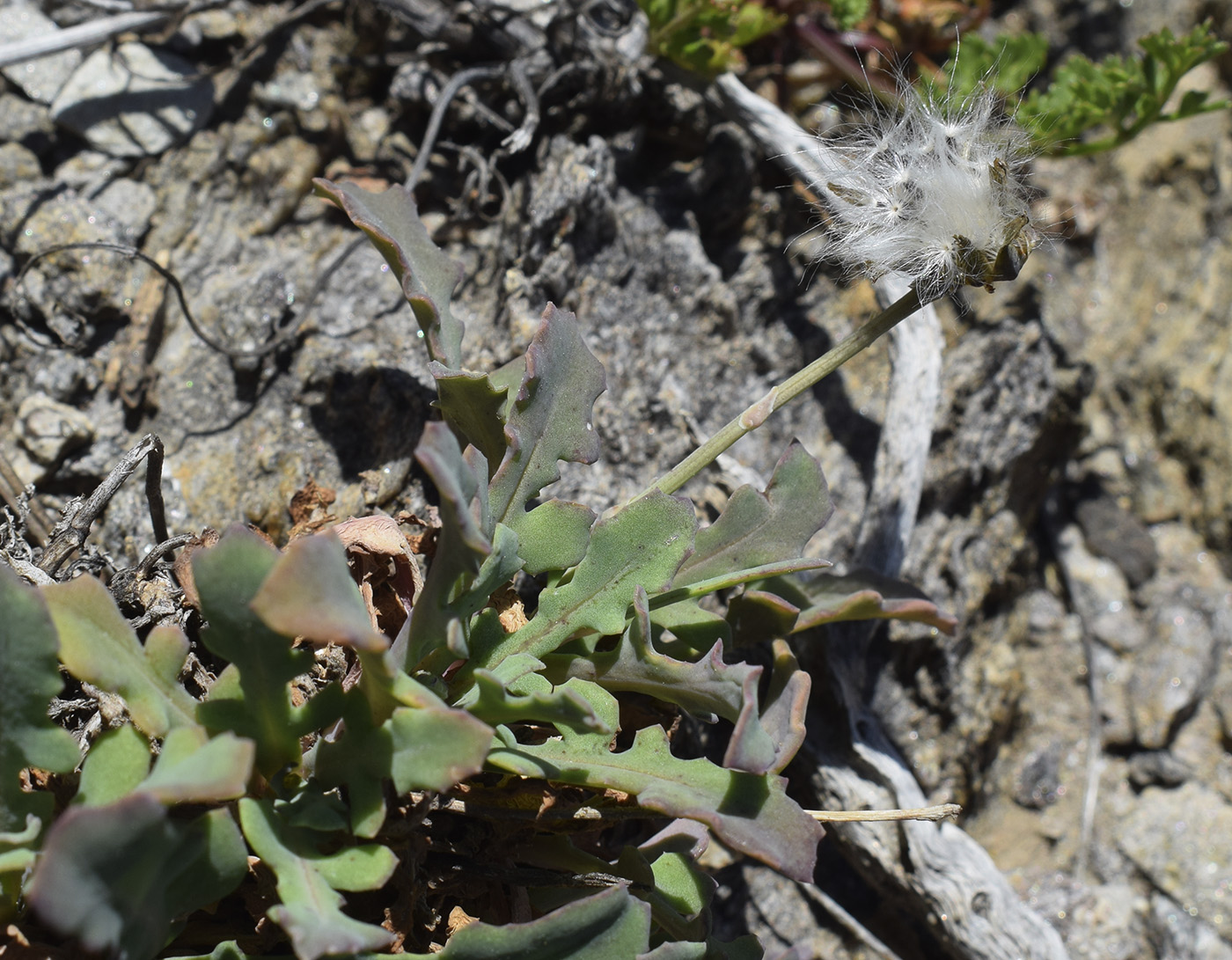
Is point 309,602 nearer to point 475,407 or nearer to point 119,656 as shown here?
point 119,656

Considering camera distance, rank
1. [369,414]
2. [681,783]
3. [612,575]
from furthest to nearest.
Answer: [369,414], [612,575], [681,783]

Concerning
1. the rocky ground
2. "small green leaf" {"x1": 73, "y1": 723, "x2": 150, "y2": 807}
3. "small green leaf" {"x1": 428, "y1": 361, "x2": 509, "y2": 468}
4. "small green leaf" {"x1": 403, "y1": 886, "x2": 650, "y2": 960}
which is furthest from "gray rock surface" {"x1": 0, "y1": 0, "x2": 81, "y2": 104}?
"small green leaf" {"x1": 403, "y1": 886, "x2": 650, "y2": 960}

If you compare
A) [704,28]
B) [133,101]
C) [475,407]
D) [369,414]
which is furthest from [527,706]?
[133,101]

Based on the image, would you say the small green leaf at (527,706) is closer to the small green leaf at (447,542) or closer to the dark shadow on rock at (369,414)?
the small green leaf at (447,542)

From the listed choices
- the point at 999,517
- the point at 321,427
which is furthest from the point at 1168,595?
the point at 321,427

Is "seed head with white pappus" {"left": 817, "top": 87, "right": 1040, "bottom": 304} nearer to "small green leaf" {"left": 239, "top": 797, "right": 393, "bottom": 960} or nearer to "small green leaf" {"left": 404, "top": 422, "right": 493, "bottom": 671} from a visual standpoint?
"small green leaf" {"left": 404, "top": 422, "right": 493, "bottom": 671}
